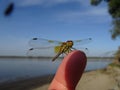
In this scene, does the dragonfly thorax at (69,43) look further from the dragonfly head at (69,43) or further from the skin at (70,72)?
the skin at (70,72)

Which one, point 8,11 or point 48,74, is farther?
point 48,74

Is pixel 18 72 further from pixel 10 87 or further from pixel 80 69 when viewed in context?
pixel 80 69

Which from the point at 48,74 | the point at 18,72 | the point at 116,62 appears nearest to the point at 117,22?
the point at 116,62

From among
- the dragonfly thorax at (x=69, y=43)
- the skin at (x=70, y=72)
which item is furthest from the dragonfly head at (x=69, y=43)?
the skin at (x=70, y=72)

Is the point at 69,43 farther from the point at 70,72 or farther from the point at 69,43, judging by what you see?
the point at 70,72

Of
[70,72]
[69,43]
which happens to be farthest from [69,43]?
[70,72]

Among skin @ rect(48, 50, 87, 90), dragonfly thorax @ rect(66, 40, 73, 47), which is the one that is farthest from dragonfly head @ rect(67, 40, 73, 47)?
skin @ rect(48, 50, 87, 90)

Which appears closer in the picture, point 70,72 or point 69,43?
point 70,72

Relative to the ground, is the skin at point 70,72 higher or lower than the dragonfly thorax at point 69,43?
higher
